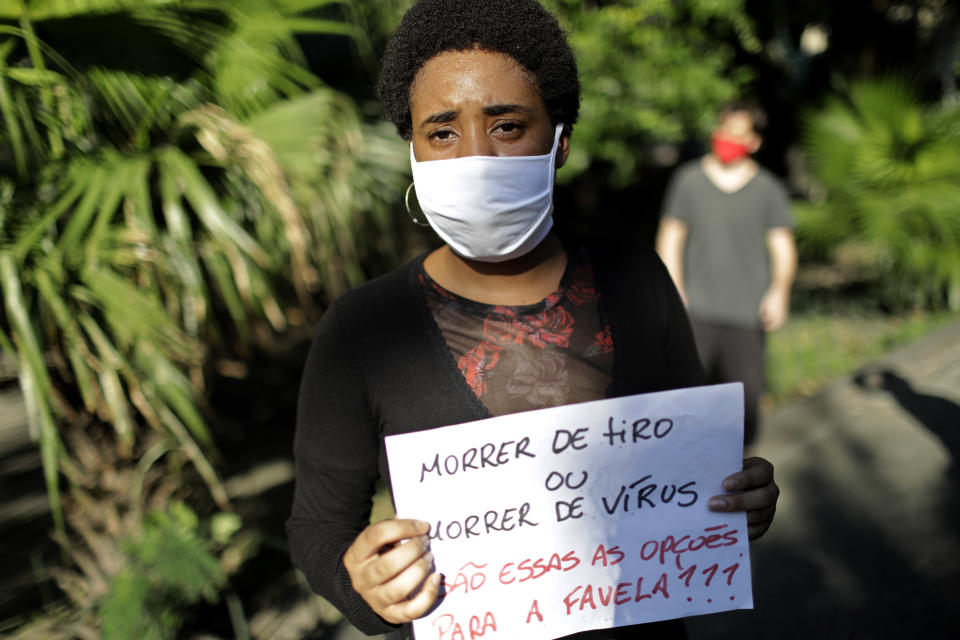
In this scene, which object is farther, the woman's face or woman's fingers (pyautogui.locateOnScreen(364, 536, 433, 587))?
the woman's face

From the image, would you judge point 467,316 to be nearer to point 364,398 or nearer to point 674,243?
point 364,398

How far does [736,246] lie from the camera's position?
12.3 feet

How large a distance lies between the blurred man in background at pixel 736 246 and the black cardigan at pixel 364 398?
261 centimetres

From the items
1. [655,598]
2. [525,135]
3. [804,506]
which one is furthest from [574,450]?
[804,506]

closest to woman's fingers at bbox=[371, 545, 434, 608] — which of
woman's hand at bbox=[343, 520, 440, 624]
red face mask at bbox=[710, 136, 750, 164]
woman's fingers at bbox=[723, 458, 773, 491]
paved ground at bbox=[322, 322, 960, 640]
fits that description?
woman's hand at bbox=[343, 520, 440, 624]

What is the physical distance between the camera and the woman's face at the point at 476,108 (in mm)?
1172

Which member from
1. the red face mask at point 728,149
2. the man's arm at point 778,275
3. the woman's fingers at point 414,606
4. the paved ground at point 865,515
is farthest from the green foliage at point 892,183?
the woman's fingers at point 414,606

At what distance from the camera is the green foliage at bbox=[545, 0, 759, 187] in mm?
4555

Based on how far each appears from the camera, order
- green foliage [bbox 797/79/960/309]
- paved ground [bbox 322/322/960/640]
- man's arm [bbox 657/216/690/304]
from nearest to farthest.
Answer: paved ground [bbox 322/322/960/640] → man's arm [bbox 657/216/690/304] → green foliage [bbox 797/79/960/309]

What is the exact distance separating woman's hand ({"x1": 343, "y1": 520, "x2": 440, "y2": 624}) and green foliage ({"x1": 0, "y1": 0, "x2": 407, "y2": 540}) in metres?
1.45

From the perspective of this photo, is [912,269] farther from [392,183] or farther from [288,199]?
[288,199]

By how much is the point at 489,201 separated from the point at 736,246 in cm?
281

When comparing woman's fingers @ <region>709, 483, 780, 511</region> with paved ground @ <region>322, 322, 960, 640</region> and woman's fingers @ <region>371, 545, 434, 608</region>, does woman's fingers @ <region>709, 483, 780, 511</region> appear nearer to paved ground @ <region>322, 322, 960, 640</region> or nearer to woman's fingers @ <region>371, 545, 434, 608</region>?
woman's fingers @ <region>371, 545, 434, 608</region>

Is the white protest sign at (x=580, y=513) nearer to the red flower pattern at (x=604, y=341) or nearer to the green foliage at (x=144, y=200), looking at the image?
the red flower pattern at (x=604, y=341)
